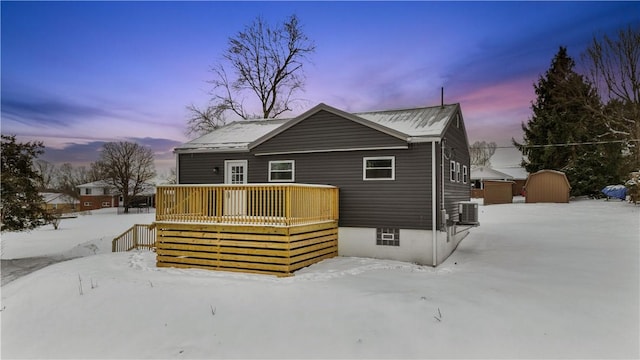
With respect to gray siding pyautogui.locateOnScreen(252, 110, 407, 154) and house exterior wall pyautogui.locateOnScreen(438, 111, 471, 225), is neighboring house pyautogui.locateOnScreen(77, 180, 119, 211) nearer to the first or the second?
gray siding pyautogui.locateOnScreen(252, 110, 407, 154)

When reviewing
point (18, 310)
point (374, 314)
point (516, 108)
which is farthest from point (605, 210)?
point (18, 310)

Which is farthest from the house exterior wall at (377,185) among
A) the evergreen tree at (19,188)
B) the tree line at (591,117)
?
the tree line at (591,117)

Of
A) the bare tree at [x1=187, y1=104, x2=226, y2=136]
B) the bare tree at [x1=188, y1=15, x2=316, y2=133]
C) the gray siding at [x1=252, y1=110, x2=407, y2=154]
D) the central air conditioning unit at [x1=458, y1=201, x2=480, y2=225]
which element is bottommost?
the central air conditioning unit at [x1=458, y1=201, x2=480, y2=225]

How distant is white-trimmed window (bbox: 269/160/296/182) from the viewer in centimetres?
1253

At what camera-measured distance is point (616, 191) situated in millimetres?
24734

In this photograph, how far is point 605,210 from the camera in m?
20.5

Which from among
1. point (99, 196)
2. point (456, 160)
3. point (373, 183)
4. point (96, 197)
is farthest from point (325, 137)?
point (96, 197)

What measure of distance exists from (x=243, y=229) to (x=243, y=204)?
2.46ft

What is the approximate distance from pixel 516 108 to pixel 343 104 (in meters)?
18.6

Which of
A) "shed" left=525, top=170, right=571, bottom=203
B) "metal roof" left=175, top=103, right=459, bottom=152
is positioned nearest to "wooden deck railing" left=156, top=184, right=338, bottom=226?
"metal roof" left=175, top=103, right=459, bottom=152

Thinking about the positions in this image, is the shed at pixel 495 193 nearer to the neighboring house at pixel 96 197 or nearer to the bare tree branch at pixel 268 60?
the bare tree branch at pixel 268 60

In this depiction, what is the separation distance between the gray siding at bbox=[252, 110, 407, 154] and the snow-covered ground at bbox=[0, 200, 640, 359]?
11.5 ft

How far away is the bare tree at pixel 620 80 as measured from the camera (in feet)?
81.0

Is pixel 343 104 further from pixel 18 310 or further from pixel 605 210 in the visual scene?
pixel 18 310
